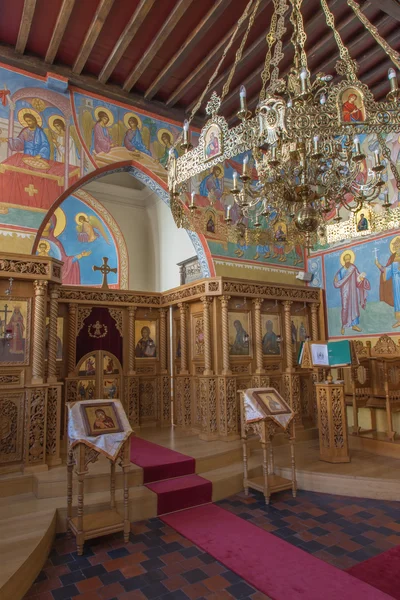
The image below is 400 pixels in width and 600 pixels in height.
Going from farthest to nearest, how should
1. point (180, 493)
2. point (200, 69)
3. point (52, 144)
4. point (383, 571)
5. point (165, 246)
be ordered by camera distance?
1. point (165, 246)
2. point (200, 69)
3. point (52, 144)
4. point (180, 493)
5. point (383, 571)

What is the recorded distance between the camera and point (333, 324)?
869cm

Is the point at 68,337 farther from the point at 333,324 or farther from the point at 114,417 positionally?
the point at 333,324

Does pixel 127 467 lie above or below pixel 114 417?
below

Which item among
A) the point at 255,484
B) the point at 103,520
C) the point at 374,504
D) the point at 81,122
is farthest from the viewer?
the point at 81,122

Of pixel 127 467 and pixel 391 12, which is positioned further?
pixel 391 12

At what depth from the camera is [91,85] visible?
7117 mm

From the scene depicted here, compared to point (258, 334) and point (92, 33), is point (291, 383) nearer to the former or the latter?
point (258, 334)

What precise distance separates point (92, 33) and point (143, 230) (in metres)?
6.81

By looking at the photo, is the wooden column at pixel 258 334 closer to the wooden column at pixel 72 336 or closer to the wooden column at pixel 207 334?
the wooden column at pixel 207 334

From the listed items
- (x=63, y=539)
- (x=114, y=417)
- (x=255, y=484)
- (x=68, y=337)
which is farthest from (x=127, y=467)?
(x=68, y=337)

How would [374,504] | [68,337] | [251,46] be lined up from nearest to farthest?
1. [374,504]
2. [251,46]
3. [68,337]

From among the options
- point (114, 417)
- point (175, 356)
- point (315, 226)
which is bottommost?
point (114, 417)

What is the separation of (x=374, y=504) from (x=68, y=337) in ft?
18.8

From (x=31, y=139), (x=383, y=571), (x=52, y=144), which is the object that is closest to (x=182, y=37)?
(x=52, y=144)
